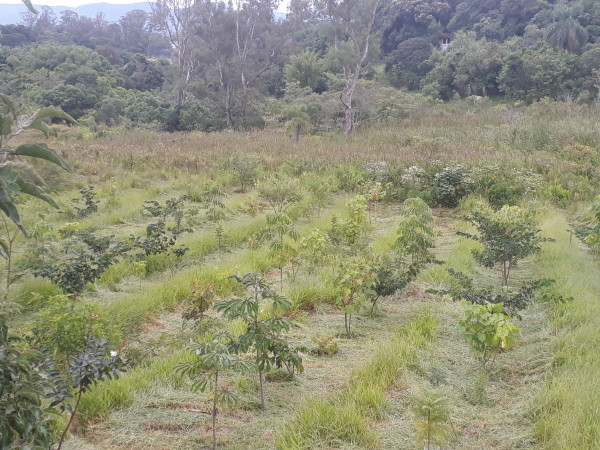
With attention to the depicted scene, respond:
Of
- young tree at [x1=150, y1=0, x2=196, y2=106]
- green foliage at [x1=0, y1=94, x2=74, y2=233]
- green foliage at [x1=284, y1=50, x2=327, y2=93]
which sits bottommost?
green foliage at [x1=0, y1=94, x2=74, y2=233]

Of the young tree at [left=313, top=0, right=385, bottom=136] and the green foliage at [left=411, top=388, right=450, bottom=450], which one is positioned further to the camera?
the young tree at [left=313, top=0, right=385, bottom=136]

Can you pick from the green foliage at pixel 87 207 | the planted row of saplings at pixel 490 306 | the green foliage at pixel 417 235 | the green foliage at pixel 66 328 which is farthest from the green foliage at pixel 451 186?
the green foliage at pixel 66 328

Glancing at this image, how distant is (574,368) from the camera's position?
126 inches

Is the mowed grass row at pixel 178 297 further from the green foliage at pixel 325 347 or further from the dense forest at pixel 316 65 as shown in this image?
the dense forest at pixel 316 65

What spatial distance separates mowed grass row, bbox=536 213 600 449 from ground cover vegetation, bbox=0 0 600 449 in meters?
0.02

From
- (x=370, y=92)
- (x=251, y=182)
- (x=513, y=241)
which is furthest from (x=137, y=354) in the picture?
(x=370, y=92)

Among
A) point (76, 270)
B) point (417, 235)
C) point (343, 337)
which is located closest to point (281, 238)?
point (417, 235)

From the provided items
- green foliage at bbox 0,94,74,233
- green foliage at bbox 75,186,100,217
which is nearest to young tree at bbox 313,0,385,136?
green foliage at bbox 75,186,100,217

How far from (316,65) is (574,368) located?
32483 millimetres

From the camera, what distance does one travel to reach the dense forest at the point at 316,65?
26.6 m

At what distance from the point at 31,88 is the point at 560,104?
33657 mm

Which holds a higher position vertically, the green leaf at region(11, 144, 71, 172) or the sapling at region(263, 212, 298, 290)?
the green leaf at region(11, 144, 71, 172)

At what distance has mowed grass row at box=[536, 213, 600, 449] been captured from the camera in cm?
245

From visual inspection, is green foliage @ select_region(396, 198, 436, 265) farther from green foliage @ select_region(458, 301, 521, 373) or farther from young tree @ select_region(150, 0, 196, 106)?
young tree @ select_region(150, 0, 196, 106)
